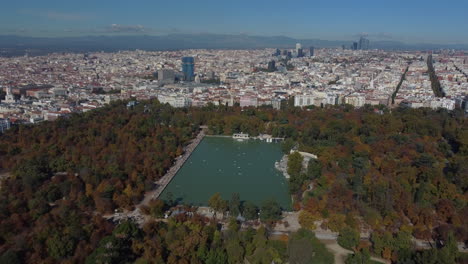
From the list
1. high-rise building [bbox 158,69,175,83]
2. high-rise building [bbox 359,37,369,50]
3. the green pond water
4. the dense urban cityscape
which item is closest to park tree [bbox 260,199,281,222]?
the green pond water

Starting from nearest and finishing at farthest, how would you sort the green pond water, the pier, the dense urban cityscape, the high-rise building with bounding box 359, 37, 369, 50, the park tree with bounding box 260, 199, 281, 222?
1. the park tree with bounding box 260, 199, 281, 222
2. the pier
3. the green pond water
4. the dense urban cityscape
5. the high-rise building with bounding box 359, 37, 369, 50

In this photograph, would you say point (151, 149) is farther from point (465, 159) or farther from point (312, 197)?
point (465, 159)

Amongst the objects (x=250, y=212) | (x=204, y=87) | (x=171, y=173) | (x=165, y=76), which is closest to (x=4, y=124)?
(x=171, y=173)

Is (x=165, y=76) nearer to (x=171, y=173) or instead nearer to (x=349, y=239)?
(x=171, y=173)

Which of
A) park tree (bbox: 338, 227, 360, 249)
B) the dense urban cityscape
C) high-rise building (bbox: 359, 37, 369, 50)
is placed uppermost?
high-rise building (bbox: 359, 37, 369, 50)

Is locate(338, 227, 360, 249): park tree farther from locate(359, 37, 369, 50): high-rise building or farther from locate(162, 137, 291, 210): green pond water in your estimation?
locate(359, 37, 369, 50): high-rise building

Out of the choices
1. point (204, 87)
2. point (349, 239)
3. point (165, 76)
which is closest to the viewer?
point (349, 239)

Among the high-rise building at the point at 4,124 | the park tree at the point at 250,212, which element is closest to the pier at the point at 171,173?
the park tree at the point at 250,212

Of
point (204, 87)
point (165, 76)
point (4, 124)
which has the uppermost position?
point (165, 76)
